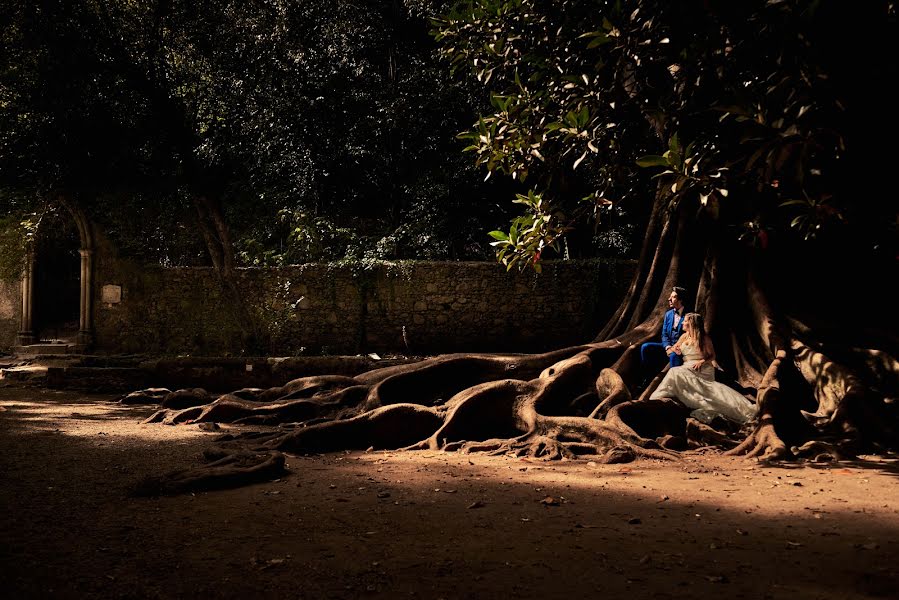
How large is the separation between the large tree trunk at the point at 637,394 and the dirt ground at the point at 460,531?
468 millimetres

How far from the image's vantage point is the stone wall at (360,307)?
15477 mm

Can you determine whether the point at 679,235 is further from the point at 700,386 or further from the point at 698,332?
the point at 700,386

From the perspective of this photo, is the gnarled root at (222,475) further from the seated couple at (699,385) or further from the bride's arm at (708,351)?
the bride's arm at (708,351)

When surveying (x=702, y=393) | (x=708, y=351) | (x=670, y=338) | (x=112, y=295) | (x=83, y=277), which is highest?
(x=83, y=277)

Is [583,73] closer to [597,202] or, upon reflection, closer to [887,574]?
[597,202]

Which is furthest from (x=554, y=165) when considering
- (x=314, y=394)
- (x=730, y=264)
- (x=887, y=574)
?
(x=887, y=574)

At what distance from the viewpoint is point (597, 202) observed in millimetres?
6586

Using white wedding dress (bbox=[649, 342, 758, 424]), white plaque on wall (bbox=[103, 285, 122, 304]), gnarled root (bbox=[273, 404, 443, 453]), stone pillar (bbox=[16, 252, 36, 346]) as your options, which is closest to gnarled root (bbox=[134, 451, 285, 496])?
gnarled root (bbox=[273, 404, 443, 453])

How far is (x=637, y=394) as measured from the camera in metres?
7.91

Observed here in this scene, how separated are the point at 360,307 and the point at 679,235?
8.80m

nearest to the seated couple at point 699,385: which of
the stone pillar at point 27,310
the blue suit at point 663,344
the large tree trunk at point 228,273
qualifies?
the blue suit at point 663,344

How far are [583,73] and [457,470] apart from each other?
12.3 ft

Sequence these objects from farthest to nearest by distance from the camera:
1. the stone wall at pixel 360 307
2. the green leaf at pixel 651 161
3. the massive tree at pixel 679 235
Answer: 1. the stone wall at pixel 360 307
2. the green leaf at pixel 651 161
3. the massive tree at pixel 679 235

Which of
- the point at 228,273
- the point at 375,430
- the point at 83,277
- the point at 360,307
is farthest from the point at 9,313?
the point at 375,430
